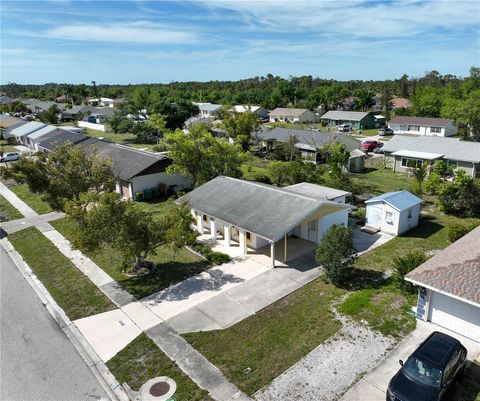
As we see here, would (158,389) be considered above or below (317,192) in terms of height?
below

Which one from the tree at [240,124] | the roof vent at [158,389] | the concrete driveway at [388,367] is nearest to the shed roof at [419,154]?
the tree at [240,124]

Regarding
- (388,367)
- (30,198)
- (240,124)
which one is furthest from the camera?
(240,124)

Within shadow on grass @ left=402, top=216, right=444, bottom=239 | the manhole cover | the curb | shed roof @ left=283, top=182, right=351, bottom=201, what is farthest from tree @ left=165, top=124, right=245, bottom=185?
the manhole cover

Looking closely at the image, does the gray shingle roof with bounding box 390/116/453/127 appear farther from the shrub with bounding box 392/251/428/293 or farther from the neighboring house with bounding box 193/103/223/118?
the shrub with bounding box 392/251/428/293

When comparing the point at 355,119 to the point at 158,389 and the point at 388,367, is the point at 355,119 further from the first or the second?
the point at 158,389

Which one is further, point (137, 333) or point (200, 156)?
point (200, 156)

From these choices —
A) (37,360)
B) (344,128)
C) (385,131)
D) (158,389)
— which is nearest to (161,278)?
(37,360)

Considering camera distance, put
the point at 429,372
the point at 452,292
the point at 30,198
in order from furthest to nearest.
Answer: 1. the point at 30,198
2. the point at 452,292
3. the point at 429,372

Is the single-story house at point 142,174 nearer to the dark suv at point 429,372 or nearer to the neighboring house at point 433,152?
the neighboring house at point 433,152
